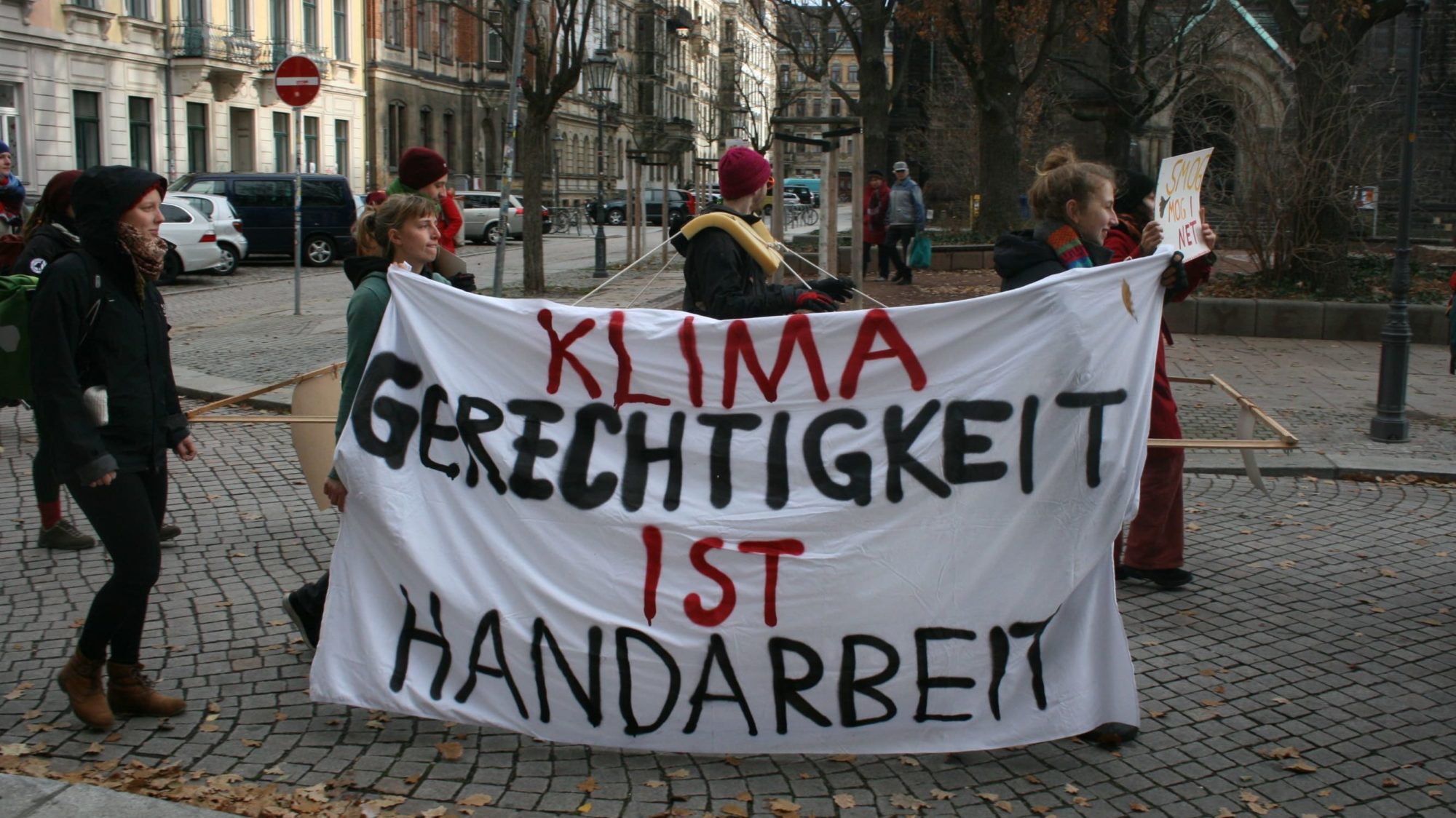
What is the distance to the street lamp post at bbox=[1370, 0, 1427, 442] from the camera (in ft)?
29.5

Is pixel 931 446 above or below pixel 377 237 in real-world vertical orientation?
below

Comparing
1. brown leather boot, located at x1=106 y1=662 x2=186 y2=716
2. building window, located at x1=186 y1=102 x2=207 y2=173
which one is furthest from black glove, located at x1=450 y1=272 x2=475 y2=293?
building window, located at x1=186 y1=102 x2=207 y2=173

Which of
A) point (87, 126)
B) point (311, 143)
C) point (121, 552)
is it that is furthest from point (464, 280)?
point (311, 143)

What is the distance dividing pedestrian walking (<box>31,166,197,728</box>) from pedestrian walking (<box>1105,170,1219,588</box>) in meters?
3.61

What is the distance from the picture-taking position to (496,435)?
4043 mm

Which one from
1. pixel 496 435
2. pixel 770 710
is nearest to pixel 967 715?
pixel 770 710

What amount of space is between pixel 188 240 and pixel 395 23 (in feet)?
101

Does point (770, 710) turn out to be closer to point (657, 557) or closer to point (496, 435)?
point (657, 557)

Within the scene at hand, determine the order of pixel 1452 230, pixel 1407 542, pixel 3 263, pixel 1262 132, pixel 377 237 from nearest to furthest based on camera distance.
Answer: pixel 377 237, pixel 1407 542, pixel 3 263, pixel 1262 132, pixel 1452 230

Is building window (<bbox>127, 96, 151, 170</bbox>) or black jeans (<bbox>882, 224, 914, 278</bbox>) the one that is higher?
building window (<bbox>127, 96, 151, 170</bbox>)

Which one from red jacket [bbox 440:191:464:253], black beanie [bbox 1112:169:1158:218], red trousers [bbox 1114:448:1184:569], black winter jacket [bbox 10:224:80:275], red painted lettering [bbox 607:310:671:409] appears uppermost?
black beanie [bbox 1112:169:1158:218]

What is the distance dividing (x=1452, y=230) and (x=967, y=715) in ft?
108

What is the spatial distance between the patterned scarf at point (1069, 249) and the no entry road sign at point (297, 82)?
12.7m

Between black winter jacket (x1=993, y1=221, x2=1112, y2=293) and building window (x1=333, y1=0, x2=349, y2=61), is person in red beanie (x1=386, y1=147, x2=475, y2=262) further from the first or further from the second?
building window (x1=333, y1=0, x2=349, y2=61)
